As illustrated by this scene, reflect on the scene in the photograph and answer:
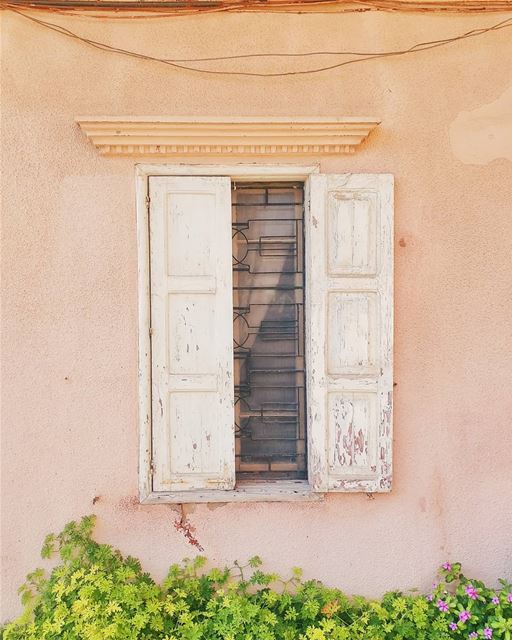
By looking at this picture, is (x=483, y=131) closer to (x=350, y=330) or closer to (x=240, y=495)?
(x=350, y=330)

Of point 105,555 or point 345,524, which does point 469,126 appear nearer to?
point 345,524

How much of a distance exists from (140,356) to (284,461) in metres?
1.08

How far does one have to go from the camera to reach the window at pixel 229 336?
288cm

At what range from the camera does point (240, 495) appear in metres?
2.92

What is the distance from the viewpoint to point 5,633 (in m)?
2.74

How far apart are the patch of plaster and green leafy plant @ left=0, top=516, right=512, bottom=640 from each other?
234 centimetres

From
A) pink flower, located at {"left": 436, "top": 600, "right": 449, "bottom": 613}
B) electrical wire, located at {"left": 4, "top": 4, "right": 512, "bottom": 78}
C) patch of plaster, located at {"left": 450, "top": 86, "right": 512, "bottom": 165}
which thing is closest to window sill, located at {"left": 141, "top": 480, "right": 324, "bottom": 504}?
pink flower, located at {"left": 436, "top": 600, "right": 449, "bottom": 613}

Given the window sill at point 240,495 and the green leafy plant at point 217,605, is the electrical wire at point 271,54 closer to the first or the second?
the window sill at point 240,495

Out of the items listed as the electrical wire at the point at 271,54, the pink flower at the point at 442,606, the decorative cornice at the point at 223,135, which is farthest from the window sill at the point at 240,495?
the electrical wire at the point at 271,54

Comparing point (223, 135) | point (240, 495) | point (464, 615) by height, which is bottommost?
point (464, 615)

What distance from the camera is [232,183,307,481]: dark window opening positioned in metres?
3.07

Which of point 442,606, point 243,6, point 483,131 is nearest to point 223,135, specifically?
point 243,6

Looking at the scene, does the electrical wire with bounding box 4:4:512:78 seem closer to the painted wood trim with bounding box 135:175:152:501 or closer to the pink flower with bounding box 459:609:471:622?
the painted wood trim with bounding box 135:175:152:501

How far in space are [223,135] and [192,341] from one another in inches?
45.1
